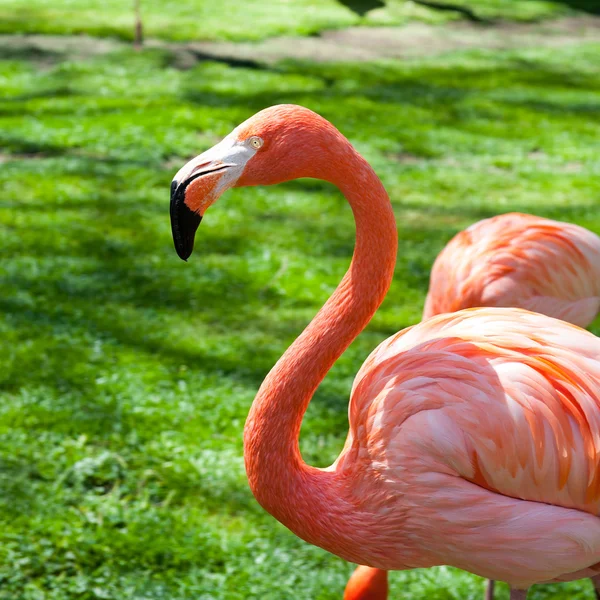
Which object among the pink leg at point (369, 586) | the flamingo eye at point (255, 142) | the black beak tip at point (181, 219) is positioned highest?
the flamingo eye at point (255, 142)

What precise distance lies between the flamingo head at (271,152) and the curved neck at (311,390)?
0.21ft

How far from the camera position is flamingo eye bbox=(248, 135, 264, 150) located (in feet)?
6.48

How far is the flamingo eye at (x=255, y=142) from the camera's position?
198cm

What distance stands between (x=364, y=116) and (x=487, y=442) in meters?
4.99

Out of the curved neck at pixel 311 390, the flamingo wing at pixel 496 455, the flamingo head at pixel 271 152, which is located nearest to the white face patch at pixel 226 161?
the flamingo head at pixel 271 152

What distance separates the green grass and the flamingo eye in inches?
274

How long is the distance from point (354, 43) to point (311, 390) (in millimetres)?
7308

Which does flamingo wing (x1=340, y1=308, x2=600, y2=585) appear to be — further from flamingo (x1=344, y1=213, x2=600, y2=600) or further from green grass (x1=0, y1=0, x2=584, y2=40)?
green grass (x1=0, y1=0, x2=584, y2=40)

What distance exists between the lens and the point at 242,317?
4.18 metres

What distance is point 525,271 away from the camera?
315 cm

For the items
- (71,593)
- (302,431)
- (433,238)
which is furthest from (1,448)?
(433,238)

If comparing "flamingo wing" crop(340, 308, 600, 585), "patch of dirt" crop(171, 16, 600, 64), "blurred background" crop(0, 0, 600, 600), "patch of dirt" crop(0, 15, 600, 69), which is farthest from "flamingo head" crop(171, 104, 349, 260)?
"patch of dirt" crop(171, 16, 600, 64)

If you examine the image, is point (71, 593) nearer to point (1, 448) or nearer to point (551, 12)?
point (1, 448)

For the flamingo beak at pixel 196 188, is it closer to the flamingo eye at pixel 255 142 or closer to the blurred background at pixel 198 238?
the flamingo eye at pixel 255 142
